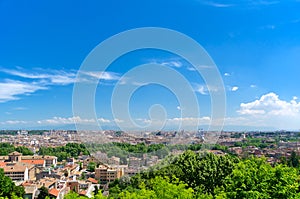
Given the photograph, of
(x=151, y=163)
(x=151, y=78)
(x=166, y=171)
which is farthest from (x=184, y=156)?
(x=151, y=78)

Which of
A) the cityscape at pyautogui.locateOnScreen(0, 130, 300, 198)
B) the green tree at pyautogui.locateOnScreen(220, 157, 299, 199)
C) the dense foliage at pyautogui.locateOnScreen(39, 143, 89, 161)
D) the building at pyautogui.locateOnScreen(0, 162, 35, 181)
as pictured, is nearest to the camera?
the green tree at pyautogui.locateOnScreen(220, 157, 299, 199)

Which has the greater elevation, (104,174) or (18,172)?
(18,172)

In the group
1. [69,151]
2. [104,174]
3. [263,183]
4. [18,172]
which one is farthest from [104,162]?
[69,151]

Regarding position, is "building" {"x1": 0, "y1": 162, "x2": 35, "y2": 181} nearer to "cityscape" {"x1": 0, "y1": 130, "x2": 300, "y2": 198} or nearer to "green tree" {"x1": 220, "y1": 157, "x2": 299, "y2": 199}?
"cityscape" {"x1": 0, "y1": 130, "x2": 300, "y2": 198}

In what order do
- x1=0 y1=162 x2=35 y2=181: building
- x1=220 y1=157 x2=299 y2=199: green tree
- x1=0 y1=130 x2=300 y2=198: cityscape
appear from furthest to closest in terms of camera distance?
x1=0 y1=162 x2=35 y2=181: building → x1=0 y1=130 x2=300 y2=198: cityscape → x1=220 y1=157 x2=299 y2=199: green tree

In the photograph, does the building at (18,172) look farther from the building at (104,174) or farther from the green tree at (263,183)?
the green tree at (263,183)

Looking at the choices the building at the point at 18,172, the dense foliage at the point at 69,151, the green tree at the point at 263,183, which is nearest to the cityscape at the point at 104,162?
the building at the point at 18,172

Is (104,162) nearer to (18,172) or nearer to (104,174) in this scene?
(104,174)

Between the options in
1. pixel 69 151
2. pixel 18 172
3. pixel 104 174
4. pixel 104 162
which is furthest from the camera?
pixel 69 151

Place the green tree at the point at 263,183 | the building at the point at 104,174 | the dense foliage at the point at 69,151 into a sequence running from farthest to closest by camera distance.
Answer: the dense foliage at the point at 69,151 → the building at the point at 104,174 → the green tree at the point at 263,183

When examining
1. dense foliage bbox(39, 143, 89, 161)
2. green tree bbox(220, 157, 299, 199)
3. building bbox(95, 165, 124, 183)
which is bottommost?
building bbox(95, 165, 124, 183)

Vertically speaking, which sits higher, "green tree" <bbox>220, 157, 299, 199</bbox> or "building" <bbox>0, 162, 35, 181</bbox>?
"green tree" <bbox>220, 157, 299, 199</bbox>

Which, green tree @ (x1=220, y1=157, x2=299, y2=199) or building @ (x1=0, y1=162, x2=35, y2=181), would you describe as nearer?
green tree @ (x1=220, y1=157, x2=299, y2=199)

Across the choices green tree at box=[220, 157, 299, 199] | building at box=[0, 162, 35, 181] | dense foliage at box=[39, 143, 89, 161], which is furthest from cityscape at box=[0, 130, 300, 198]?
green tree at box=[220, 157, 299, 199]
